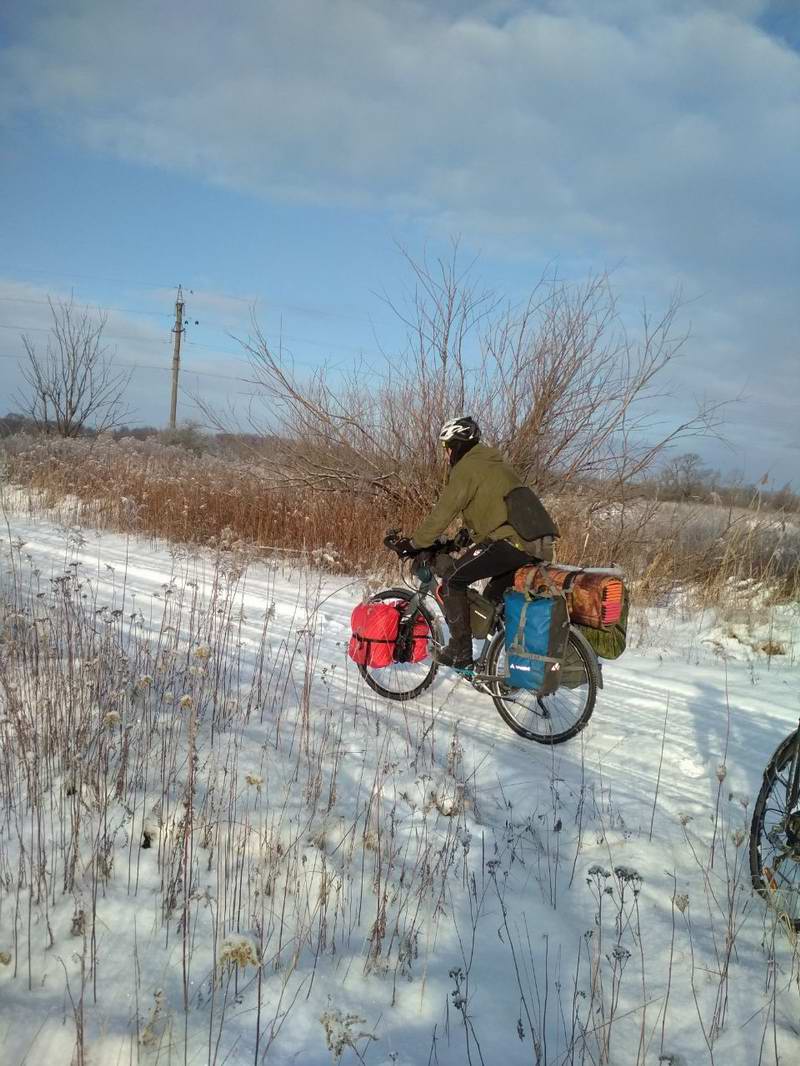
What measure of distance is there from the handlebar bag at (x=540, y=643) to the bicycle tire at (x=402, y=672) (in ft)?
2.95

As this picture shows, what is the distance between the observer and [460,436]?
520 cm

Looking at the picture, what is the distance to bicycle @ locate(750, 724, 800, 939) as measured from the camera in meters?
2.89

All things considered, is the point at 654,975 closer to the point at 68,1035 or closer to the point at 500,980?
the point at 500,980

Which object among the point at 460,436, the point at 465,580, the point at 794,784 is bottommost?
the point at 794,784

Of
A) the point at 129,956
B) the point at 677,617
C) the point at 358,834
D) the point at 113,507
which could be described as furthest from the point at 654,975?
the point at 113,507

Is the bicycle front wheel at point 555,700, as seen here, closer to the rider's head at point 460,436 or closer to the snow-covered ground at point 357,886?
the snow-covered ground at point 357,886

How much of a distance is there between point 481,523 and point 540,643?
3.23ft

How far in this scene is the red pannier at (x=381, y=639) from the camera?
5414 millimetres

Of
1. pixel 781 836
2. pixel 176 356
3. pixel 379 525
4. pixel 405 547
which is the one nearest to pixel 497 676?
pixel 405 547

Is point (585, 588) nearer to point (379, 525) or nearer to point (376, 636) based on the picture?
point (376, 636)

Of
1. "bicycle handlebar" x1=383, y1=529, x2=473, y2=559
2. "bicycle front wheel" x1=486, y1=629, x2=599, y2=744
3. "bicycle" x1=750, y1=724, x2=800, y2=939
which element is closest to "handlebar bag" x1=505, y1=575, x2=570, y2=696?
"bicycle front wheel" x1=486, y1=629, x2=599, y2=744

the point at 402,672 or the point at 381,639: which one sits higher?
the point at 381,639

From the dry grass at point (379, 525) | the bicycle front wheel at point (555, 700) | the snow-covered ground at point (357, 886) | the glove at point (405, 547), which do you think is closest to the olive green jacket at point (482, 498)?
the glove at point (405, 547)

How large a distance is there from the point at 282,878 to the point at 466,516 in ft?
9.42
